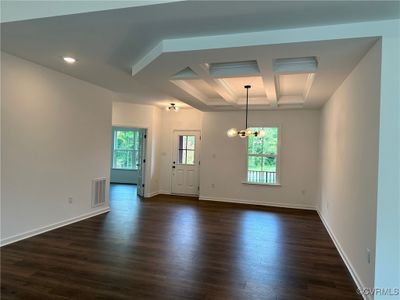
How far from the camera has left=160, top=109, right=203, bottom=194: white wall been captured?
25.9 feet

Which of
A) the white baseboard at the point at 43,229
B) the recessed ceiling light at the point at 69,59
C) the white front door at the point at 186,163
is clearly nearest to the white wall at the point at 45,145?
the white baseboard at the point at 43,229

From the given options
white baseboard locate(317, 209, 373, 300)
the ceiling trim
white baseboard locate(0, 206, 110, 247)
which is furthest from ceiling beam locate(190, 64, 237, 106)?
white baseboard locate(0, 206, 110, 247)

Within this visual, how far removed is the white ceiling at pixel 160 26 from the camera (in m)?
2.12

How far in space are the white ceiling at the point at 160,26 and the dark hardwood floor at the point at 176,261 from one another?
2.42 metres

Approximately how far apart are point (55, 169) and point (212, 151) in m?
4.06

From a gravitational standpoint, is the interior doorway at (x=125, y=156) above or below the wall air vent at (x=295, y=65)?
below

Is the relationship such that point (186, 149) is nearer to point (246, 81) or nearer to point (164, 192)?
point (164, 192)

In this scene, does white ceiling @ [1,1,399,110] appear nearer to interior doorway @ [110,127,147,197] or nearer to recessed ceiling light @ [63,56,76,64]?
recessed ceiling light @ [63,56,76,64]

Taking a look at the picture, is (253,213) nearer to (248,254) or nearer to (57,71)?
(248,254)

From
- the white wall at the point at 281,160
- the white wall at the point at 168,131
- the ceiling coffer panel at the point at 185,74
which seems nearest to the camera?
the ceiling coffer panel at the point at 185,74

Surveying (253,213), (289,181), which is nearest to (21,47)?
(253,213)

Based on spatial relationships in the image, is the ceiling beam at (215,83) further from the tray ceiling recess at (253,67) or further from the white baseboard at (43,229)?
the white baseboard at (43,229)

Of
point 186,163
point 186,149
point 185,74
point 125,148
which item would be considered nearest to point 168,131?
point 186,149

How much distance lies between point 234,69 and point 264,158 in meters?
3.75
